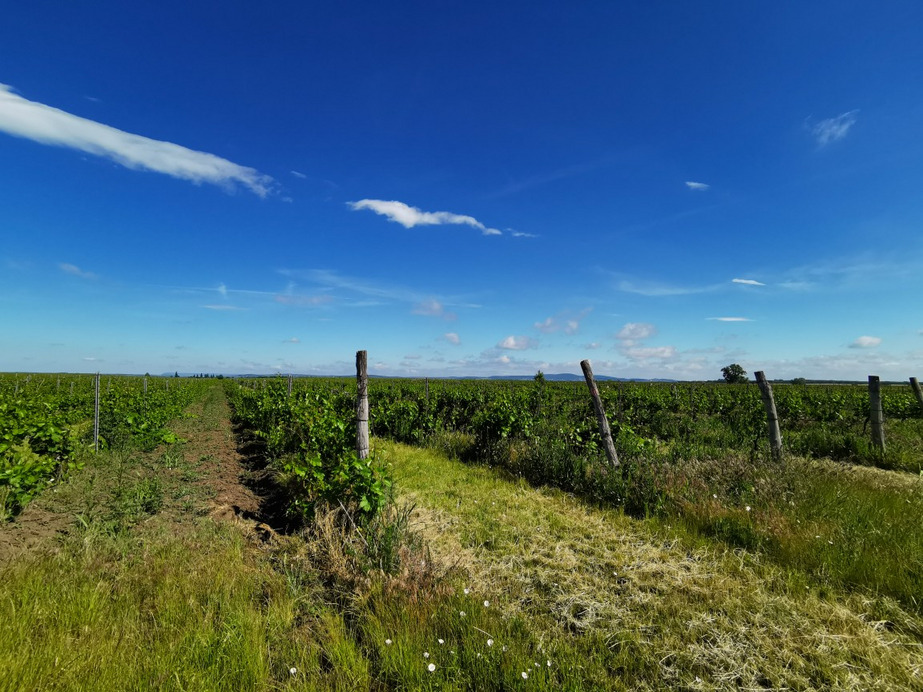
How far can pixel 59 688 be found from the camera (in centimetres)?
228

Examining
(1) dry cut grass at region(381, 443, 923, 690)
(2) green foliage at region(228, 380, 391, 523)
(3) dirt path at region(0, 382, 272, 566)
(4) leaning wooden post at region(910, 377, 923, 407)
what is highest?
(4) leaning wooden post at region(910, 377, 923, 407)

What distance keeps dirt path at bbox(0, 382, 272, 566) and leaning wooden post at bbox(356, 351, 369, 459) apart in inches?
63.0

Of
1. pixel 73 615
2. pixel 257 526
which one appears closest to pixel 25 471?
pixel 257 526

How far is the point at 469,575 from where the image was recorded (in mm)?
4160

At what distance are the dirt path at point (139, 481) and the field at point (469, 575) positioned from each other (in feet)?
0.21

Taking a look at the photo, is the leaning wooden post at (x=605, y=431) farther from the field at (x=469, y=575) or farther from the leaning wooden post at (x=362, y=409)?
the leaning wooden post at (x=362, y=409)

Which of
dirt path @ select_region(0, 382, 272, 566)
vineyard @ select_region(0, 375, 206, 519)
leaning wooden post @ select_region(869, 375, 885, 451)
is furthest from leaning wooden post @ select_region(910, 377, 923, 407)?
vineyard @ select_region(0, 375, 206, 519)

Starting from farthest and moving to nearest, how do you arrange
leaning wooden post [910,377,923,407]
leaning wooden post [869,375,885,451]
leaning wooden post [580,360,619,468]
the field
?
leaning wooden post [910,377,923,407] → leaning wooden post [869,375,885,451] → leaning wooden post [580,360,619,468] → the field

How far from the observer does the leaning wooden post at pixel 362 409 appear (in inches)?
238

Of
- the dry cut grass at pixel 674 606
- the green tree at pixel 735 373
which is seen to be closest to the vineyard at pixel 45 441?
the dry cut grass at pixel 674 606

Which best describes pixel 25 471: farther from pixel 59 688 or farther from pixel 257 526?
pixel 59 688

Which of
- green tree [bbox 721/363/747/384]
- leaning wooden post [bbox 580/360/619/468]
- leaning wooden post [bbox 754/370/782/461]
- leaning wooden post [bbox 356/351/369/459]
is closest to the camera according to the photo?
leaning wooden post [bbox 356/351/369/459]

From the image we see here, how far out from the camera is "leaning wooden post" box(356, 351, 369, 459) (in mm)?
6053

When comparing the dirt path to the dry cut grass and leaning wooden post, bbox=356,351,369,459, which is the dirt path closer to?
leaning wooden post, bbox=356,351,369,459
